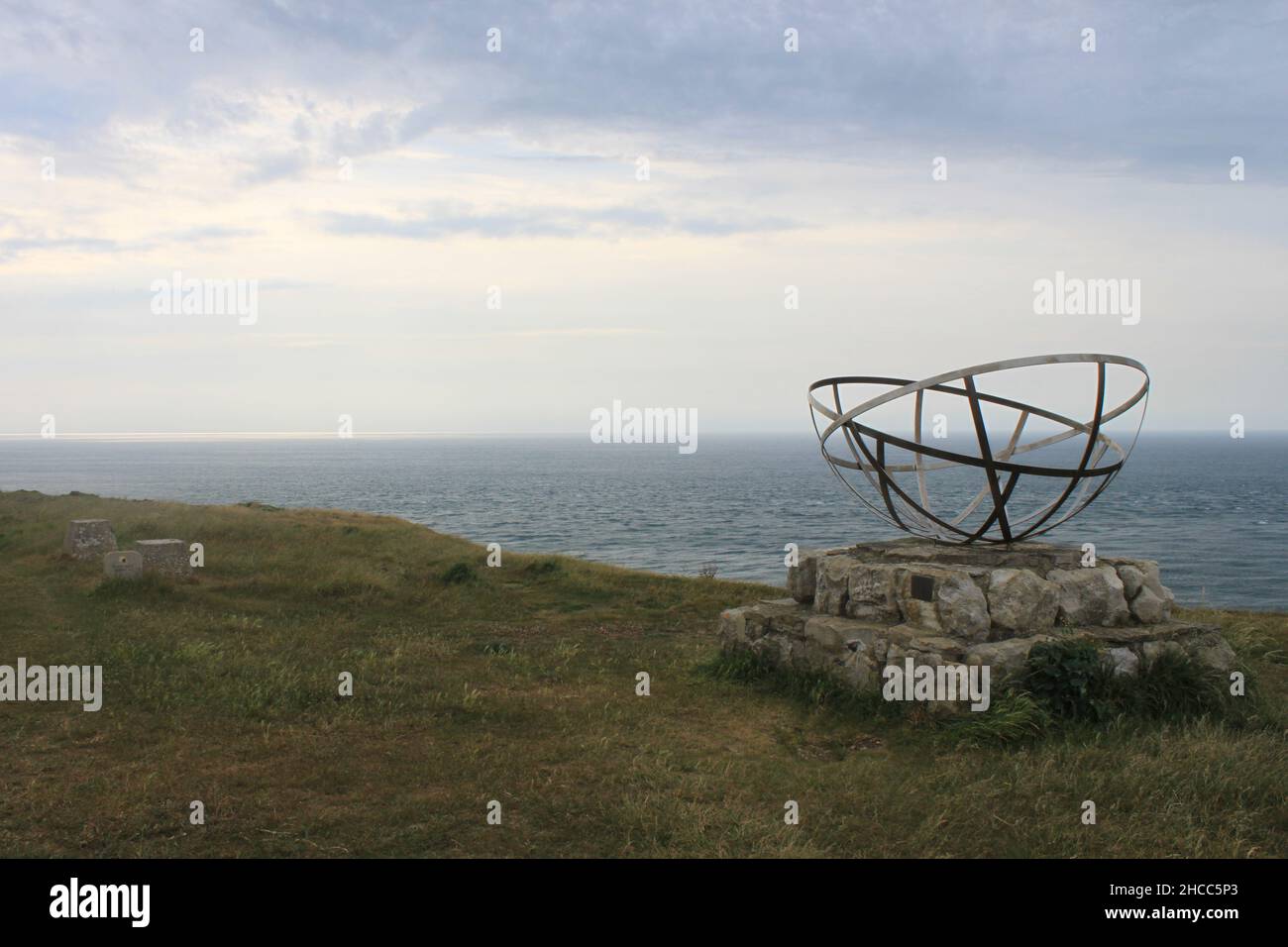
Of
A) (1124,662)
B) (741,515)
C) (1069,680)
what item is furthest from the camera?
(741,515)

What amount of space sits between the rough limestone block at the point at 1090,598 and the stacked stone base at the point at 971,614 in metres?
0.01

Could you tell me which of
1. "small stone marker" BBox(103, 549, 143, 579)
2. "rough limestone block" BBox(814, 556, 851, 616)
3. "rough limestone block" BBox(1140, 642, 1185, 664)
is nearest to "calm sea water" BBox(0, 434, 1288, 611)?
"rough limestone block" BBox(814, 556, 851, 616)

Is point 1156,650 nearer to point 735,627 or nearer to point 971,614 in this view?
point 971,614

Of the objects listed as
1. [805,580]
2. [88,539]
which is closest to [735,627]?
[805,580]

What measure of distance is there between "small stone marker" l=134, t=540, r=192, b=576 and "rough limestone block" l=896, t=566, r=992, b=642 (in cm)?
1357

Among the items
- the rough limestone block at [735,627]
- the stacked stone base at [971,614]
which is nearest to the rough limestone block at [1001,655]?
the stacked stone base at [971,614]

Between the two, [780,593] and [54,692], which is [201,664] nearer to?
[54,692]

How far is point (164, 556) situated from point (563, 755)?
1220cm

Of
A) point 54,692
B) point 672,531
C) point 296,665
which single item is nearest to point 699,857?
point 296,665

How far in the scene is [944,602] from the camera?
9.09 meters

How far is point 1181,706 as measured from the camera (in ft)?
28.2

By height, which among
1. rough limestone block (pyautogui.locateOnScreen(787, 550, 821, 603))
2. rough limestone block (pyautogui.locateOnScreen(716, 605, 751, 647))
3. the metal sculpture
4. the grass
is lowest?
the grass

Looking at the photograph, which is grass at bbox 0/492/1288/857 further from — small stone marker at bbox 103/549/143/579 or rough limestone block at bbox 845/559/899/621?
small stone marker at bbox 103/549/143/579

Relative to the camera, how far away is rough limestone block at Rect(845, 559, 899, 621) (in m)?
9.77
